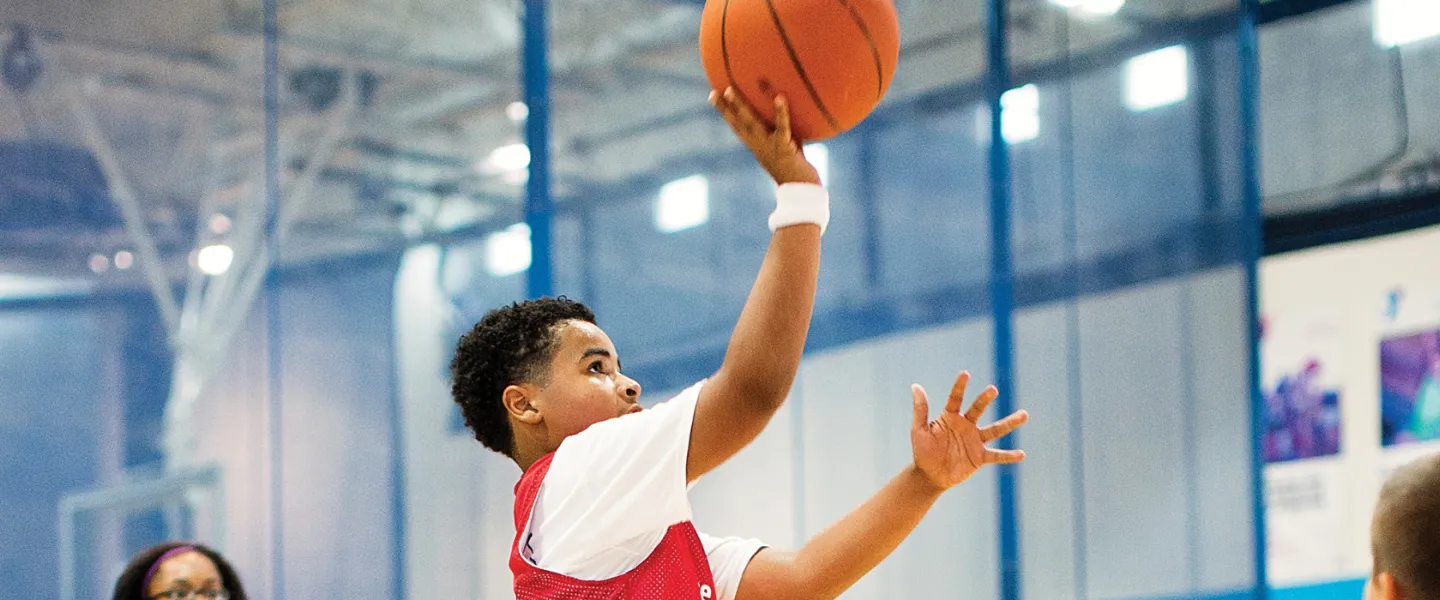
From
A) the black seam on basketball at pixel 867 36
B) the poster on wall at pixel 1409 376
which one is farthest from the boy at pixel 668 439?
the poster on wall at pixel 1409 376

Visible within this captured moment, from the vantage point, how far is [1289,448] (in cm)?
787

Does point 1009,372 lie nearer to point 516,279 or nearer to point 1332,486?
point 516,279

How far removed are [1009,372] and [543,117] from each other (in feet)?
6.59

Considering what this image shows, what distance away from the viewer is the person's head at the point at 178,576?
358 centimetres

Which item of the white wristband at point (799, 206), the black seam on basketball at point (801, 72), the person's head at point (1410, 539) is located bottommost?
the person's head at point (1410, 539)

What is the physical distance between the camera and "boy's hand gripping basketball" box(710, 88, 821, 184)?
1873 millimetres

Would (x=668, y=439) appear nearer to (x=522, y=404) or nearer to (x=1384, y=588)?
(x=522, y=404)

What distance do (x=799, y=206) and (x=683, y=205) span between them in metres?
2.87

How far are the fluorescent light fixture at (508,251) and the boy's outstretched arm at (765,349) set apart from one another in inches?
97.4

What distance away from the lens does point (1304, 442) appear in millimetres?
7789

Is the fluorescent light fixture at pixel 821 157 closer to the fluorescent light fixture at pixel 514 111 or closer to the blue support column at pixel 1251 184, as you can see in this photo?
the fluorescent light fixture at pixel 514 111

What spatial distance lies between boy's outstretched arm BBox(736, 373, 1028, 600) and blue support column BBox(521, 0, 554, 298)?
2174 mm

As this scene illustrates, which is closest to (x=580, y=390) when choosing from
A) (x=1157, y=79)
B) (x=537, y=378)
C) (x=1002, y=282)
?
(x=537, y=378)

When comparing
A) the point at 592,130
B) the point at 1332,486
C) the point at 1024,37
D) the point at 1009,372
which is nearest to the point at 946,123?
the point at 1024,37
